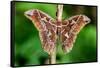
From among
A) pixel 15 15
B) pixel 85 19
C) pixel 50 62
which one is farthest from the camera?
pixel 85 19

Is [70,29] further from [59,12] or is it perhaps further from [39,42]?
[39,42]

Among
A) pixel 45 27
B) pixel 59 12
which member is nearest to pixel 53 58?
pixel 45 27

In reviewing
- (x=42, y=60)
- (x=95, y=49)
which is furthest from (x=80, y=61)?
(x=42, y=60)

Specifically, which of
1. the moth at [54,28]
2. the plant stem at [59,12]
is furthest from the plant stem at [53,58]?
the plant stem at [59,12]

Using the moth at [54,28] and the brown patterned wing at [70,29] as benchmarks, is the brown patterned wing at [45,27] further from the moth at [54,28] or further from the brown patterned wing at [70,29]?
the brown patterned wing at [70,29]

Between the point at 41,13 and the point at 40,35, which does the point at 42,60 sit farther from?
the point at 41,13
